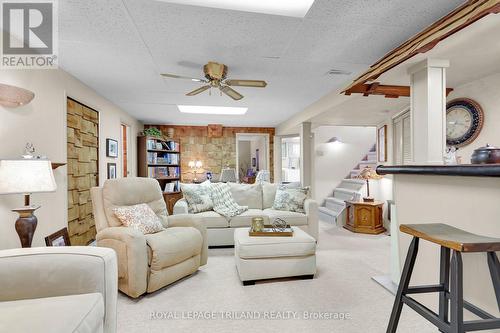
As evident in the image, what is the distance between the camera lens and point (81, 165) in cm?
341

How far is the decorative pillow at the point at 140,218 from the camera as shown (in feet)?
7.87

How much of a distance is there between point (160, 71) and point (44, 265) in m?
2.34

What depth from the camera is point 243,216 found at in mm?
3611

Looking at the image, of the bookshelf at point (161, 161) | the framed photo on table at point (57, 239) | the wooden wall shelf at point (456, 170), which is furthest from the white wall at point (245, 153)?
the wooden wall shelf at point (456, 170)

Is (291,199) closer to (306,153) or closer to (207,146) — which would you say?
(306,153)

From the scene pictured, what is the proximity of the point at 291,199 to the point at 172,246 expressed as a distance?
203 centimetres

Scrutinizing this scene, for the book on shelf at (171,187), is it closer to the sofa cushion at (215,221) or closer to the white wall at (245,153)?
the sofa cushion at (215,221)

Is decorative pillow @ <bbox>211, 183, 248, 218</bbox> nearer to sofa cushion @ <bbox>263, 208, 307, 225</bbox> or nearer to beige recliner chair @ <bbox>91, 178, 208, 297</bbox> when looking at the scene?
sofa cushion @ <bbox>263, 208, 307, 225</bbox>

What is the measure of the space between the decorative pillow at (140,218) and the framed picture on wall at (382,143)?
4098 millimetres

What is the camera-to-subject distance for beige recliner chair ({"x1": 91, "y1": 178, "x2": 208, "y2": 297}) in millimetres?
2098

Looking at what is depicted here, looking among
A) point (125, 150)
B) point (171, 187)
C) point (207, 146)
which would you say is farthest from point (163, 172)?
point (207, 146)

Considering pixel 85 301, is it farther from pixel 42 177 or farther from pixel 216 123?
pixel 216 123

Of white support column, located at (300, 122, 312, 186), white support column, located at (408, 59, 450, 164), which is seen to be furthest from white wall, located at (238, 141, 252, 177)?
white support column, located at (408, 59, 450, 164)

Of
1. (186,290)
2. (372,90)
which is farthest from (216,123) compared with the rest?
(186,290)
